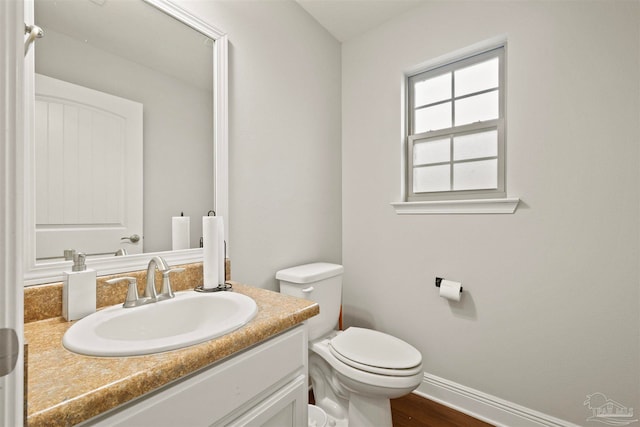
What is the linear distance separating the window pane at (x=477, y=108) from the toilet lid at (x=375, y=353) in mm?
1344

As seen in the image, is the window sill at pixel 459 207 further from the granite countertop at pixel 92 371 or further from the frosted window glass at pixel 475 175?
the granite countertop at pixel 92 371

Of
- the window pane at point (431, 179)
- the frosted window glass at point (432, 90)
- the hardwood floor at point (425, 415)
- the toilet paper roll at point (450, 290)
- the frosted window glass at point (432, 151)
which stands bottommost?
the hardwood floor at point (425, 415)

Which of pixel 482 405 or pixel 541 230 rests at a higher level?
pixel 541 230

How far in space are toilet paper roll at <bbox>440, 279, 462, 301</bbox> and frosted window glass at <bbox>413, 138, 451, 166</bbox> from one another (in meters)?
0.75

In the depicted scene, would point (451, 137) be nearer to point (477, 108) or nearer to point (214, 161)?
point (477, 108)

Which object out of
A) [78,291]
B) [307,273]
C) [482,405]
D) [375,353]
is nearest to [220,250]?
[78,291]

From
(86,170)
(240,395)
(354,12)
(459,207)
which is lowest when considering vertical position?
(240,395)

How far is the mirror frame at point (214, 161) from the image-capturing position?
0.80m

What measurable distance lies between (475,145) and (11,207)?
1.88 meters

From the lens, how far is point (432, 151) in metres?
1.80

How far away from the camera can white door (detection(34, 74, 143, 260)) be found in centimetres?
84

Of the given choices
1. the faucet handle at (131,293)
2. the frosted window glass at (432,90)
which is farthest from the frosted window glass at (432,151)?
the faucet handle at (131,293)

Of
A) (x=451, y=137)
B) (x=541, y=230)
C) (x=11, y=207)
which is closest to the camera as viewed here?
(x=11, y=207)

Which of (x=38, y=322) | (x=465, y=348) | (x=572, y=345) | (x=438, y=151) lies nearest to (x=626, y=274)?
(x=572, y=345)
